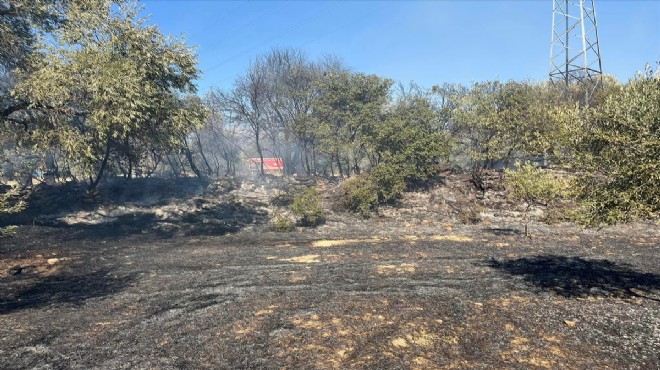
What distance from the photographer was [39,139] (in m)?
15.8

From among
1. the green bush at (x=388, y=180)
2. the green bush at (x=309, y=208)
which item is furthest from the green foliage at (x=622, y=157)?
the green bush at (x=388, y=180)

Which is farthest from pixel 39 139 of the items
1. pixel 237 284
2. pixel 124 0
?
pixel 237 284

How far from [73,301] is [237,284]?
16.1ft

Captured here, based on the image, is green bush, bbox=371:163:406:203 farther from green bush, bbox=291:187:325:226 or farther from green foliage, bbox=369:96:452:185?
green bush, bbox=291:187:325:226

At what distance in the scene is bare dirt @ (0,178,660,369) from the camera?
8.27 m

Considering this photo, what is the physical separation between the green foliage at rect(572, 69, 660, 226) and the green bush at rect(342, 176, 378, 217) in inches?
689

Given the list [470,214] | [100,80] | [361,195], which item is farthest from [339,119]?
[100,80]

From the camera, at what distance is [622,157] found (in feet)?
29.0

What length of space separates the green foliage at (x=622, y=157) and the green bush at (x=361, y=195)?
17506 millimetres

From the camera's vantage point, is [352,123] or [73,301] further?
[352,123]

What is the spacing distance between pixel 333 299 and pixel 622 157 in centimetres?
817

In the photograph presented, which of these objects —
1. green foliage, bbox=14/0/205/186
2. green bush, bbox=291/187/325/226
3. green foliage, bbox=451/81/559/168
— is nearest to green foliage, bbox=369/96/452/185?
green foliage, bbox=451/81/559/168

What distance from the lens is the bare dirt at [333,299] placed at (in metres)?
8.27

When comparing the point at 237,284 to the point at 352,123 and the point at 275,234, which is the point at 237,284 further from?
the point at 352,123
